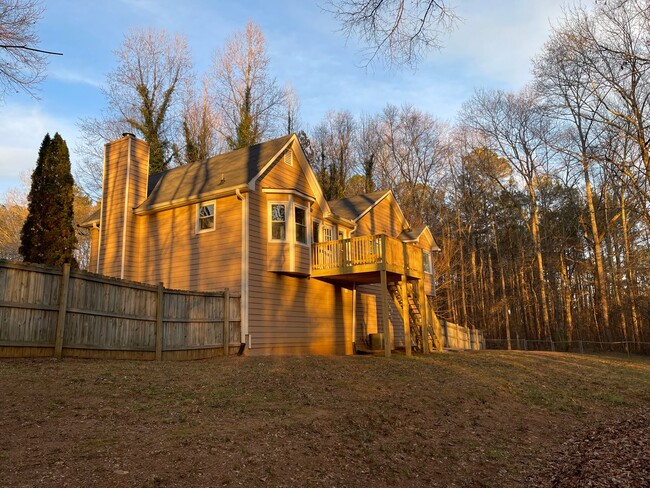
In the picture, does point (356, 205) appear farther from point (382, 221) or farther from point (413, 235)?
point (413, 235)

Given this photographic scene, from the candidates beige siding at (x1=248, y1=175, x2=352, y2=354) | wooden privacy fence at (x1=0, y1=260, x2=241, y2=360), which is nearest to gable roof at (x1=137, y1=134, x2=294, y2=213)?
beige siding at (x1=248, y1=175, x2=352, y2=354)

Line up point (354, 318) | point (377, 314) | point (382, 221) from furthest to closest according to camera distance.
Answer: point (382, 221) → point (377, 314) → point (354, 318)

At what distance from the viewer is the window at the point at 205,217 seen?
15.6 meters

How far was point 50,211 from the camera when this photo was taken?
14734mm

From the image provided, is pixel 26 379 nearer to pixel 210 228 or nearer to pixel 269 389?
pixel 269 389

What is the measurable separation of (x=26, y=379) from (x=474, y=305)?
37.5 m

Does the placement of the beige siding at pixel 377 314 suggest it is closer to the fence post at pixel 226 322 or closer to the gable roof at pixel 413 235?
the gable roof at pixel 413 235

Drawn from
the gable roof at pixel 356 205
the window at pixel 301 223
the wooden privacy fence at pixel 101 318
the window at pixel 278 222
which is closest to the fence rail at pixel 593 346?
the gable roof at pixel 356 205

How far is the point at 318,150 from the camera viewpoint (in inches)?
1598

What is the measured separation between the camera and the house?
48.4 ft

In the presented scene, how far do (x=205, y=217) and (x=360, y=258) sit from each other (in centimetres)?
542

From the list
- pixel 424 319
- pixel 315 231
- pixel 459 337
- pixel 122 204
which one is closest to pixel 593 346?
pixel 459 337

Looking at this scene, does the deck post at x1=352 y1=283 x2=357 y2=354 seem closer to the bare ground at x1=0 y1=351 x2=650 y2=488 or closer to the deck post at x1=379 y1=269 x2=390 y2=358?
the deck post at x1=379 y1=269 x2=390 y2=358

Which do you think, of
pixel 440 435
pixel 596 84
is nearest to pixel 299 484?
pixel 440 435
